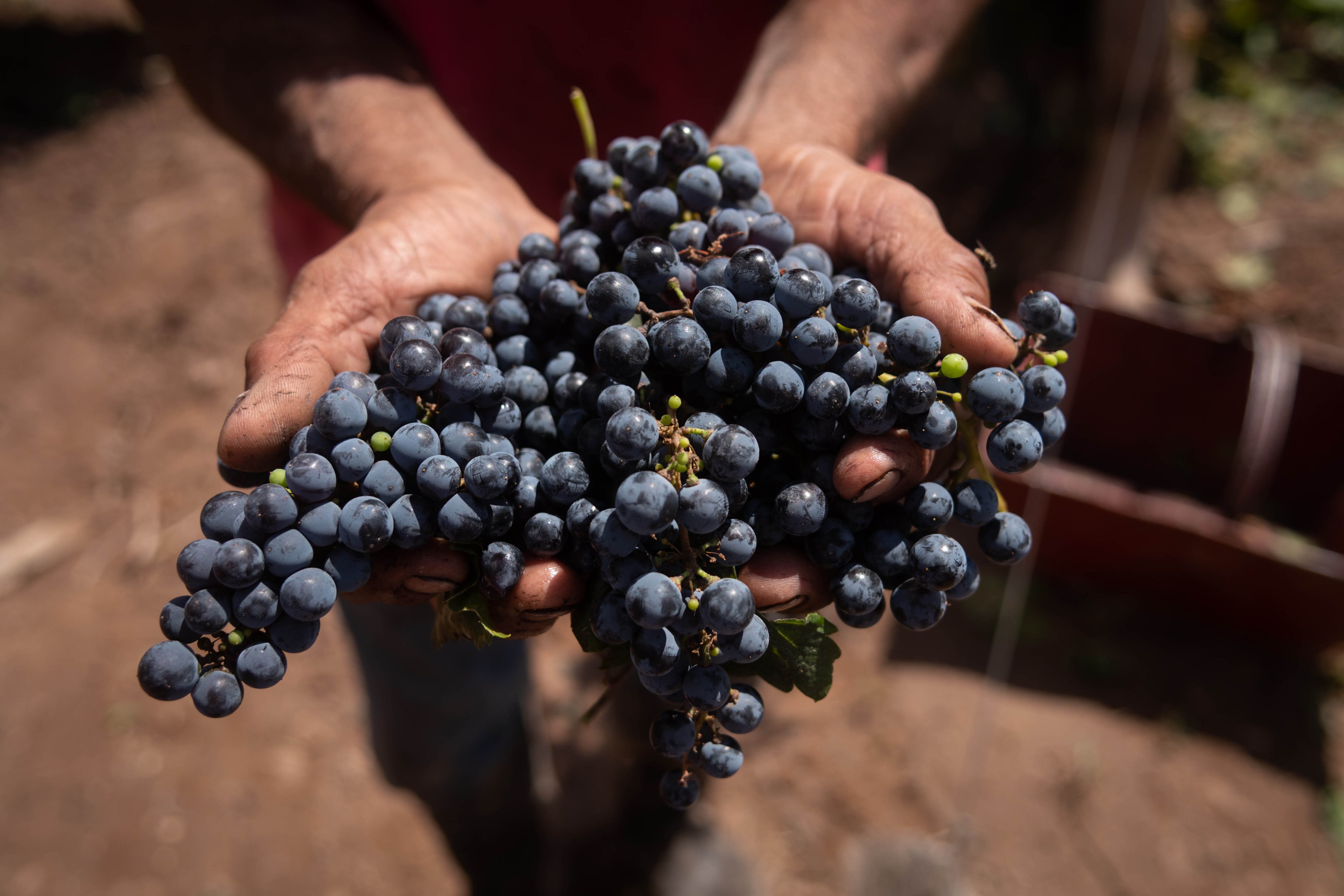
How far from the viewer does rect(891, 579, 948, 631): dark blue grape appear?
159 centimetres

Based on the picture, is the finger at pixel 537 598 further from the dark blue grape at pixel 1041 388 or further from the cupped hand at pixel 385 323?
the dark blue grape at pixel 1041 388

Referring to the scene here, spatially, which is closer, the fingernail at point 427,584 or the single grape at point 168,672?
the single grape at point 168,672

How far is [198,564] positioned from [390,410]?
406mm

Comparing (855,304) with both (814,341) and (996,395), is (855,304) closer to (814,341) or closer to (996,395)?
(814,341)

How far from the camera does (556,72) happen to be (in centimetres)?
269

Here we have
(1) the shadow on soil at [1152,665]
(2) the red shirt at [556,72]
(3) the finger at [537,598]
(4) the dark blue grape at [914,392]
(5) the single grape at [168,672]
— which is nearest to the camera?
(5) the single grape at [168,672]

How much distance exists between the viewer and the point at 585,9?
260 cm

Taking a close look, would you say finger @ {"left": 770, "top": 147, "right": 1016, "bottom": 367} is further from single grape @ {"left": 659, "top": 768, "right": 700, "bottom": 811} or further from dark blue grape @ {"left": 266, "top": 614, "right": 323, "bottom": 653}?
dark blue grape @ {"left": 266, "top": 614, "right": 323, "bottom": 653}

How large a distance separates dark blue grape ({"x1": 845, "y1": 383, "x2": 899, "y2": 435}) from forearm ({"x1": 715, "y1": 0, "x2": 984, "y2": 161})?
1.10m

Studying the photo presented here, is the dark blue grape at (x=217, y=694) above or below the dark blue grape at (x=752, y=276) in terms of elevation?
below

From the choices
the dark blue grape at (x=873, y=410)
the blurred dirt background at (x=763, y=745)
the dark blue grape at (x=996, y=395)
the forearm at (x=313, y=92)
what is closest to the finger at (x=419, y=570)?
A: the dark blue grape at (x=873, y=410)

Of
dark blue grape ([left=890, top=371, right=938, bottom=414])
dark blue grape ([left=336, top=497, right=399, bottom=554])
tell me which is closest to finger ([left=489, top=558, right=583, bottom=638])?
dark blue grape ([left=336, top=497, right=399, bottom=554])

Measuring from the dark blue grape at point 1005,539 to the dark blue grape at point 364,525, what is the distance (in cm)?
112

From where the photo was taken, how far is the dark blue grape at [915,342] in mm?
1492
